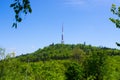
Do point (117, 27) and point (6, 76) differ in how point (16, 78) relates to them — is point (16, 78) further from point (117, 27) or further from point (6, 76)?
point (117, 27)

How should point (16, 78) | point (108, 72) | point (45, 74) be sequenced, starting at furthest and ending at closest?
point (45, 74) → point (108, 72) → point (16, 78)

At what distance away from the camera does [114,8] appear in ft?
84.7

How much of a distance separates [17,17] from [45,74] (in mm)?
97322

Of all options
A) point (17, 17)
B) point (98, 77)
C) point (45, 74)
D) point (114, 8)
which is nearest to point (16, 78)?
point (98, 77)

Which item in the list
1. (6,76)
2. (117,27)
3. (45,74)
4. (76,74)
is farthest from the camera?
(45,74)

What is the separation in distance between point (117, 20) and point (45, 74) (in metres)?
80.7

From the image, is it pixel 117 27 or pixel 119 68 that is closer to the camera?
pixel 117 27

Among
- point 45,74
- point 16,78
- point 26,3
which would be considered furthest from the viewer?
point 45,74

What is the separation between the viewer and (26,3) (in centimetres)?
747

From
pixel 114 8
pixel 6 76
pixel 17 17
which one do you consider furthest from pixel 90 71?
pixel 17 17

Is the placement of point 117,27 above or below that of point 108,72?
above

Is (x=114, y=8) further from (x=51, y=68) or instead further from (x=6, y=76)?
(x=51, y=68)

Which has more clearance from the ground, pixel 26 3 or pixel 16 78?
pixel 26 3

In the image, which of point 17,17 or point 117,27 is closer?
point 17,17
